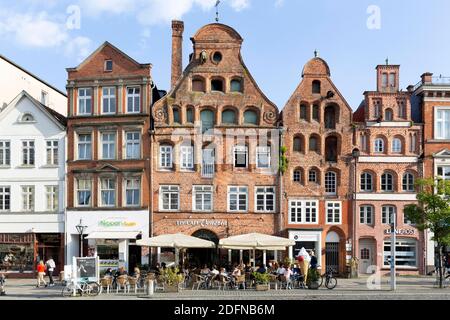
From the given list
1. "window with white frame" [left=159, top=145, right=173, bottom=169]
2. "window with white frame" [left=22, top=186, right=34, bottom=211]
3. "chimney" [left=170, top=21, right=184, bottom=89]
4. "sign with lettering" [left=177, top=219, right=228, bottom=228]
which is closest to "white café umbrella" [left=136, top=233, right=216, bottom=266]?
"sign with lettering" [left=177, top=219, right=228, bottom=228]

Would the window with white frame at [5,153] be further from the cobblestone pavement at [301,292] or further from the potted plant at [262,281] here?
the potted plant at [262,281]

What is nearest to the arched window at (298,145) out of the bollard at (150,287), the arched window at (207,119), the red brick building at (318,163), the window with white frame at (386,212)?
the red brick building at (318,163)

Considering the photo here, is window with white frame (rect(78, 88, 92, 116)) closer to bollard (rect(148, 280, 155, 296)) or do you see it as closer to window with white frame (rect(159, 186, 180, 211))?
window with white frame (rect(159, 186, 180, 211))

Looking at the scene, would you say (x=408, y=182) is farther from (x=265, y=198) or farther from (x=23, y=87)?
(x=23, y=87)

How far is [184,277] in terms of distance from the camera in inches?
1246

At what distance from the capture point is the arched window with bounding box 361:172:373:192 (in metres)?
42.1

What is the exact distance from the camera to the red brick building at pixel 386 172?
4159 cm

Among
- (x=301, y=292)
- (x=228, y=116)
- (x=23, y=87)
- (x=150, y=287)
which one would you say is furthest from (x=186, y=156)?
(x=23, y=87)

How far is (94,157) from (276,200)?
1336 cm

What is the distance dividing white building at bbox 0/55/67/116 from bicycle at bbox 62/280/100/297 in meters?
22.9

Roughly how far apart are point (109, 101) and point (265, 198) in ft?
43.3

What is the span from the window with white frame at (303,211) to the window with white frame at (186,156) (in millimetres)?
7663
